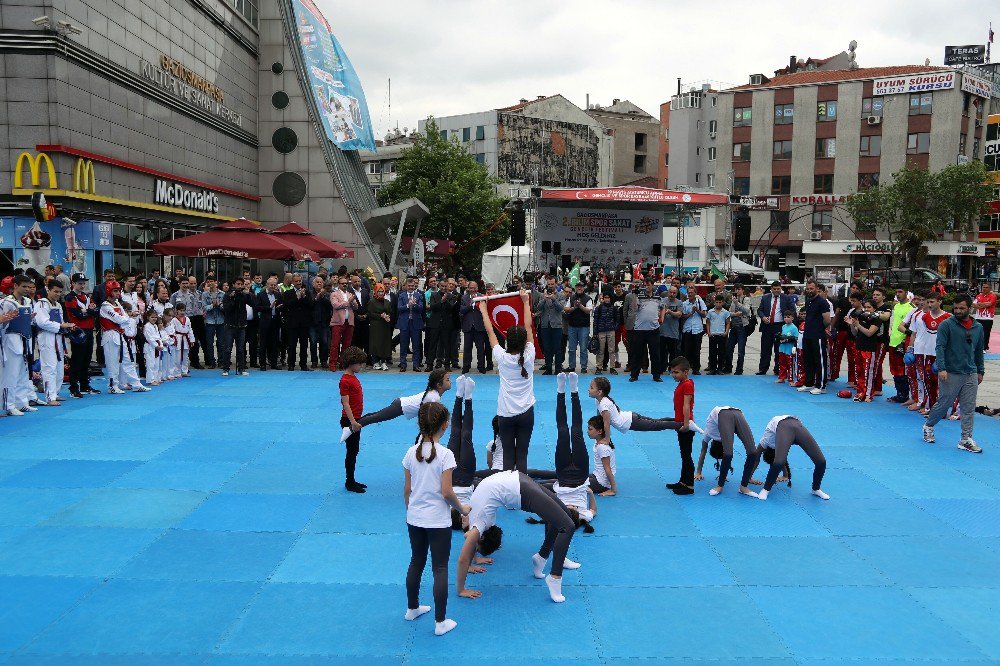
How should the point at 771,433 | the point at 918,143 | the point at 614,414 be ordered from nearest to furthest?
the point at 614,414
the point at 771,433
the point at 918,143

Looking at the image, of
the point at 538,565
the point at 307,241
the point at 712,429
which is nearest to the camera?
the point at 538,565

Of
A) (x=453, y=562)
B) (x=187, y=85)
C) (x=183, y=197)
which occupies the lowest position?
(x=453, y=562)

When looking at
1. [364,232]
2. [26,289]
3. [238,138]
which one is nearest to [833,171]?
[364,232]

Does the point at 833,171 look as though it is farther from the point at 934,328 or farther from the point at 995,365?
the point at 934,328

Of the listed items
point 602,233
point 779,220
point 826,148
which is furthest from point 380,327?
point 826,148

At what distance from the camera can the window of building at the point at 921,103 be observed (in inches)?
2359

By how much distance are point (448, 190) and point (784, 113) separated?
114 feet

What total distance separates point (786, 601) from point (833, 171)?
64175mm

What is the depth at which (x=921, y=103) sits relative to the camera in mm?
60312

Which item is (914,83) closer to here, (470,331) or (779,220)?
(779,220)

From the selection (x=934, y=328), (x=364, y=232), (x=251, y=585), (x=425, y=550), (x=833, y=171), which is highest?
(x=833, y=171)

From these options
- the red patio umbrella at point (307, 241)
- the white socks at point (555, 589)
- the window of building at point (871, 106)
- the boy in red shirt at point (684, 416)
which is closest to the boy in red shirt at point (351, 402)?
the white socks at point (555, 589)

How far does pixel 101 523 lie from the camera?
797cm

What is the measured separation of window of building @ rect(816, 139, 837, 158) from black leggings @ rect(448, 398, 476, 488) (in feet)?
210
